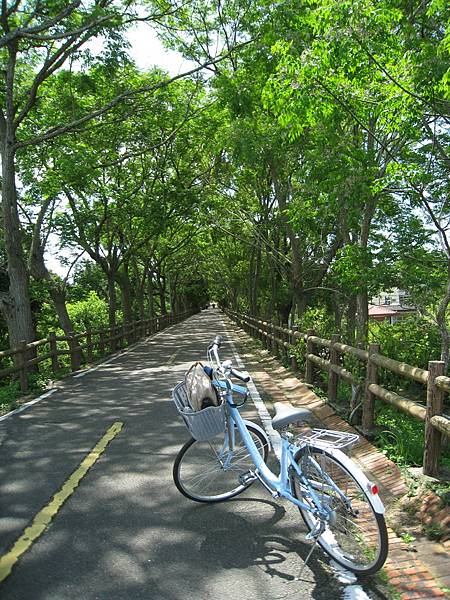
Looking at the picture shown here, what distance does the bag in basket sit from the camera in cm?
409

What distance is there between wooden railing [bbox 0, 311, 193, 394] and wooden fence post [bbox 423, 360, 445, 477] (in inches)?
310

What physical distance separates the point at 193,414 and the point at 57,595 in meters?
1.49

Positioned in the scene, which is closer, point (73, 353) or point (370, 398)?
point (370, 398)

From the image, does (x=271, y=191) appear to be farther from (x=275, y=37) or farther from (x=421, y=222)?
(x=275, y=37)

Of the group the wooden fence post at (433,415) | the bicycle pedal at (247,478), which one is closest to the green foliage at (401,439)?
the wooden fence post at (433,415)

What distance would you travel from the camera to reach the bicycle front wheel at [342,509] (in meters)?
3.25

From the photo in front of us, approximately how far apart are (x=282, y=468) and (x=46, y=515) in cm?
205

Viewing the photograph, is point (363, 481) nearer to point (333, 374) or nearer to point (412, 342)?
point (333, 374)

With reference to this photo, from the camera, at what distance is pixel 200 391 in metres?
4.11

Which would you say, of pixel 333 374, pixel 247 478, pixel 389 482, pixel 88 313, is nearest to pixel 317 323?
pixel 333 374

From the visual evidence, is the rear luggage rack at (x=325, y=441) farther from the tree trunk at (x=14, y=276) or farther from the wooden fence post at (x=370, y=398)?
the tree trunk at (x=14, y=276)

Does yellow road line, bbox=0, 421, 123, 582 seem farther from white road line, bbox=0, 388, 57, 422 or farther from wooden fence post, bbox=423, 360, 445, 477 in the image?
wooden fence post, bbox=423, 360, 445, 477

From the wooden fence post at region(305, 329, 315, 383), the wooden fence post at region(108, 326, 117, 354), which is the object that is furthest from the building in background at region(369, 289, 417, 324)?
the wooden fence post at region(108, 326, 117, 354)

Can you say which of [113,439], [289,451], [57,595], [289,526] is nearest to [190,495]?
[289,526]
